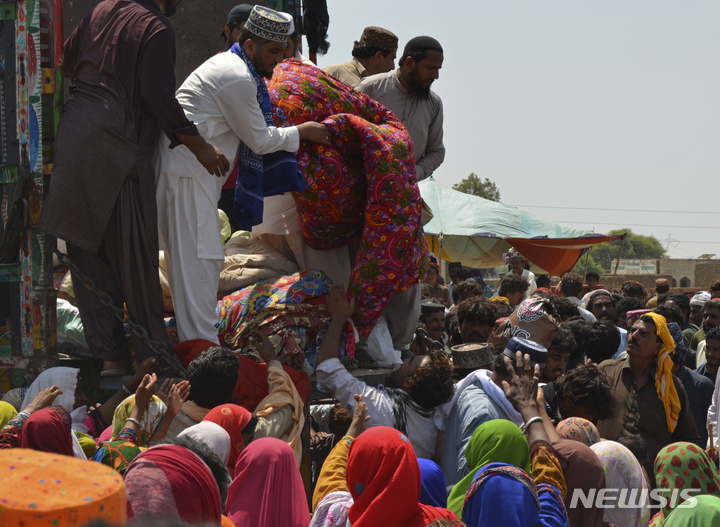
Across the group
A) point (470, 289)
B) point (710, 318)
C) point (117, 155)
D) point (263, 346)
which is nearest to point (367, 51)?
point (470, 289)

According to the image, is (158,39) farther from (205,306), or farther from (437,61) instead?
(437,61)

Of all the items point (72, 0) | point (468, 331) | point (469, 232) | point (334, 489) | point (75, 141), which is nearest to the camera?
point (334, 489)

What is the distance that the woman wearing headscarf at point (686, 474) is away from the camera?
293cm

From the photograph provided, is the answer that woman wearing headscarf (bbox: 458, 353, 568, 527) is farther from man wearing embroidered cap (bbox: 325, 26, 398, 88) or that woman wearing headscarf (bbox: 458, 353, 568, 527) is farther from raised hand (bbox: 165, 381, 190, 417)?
man wearing embroidered cap (bbox: 325, 26, 398, 88)

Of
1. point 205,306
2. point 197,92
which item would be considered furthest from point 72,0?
point 205,306

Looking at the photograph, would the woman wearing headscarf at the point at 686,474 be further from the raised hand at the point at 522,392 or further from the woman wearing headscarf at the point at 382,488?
the woman wearing headscarf at the point at 382,488

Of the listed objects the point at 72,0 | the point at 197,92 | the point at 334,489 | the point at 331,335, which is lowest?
the point at 334,489

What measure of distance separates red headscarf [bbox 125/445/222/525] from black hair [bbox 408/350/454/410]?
6.76ft

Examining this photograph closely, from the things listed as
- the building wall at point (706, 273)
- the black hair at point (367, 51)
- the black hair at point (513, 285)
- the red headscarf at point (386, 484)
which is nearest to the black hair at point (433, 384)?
the red headscarf at point (386, 484)

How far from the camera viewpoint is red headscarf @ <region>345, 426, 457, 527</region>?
7.74ft

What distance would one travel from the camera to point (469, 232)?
49.3ft

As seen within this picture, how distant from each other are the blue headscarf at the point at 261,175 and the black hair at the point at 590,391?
181 centimetres

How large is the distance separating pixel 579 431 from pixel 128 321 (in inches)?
88.9

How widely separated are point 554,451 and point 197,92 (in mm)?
2561
